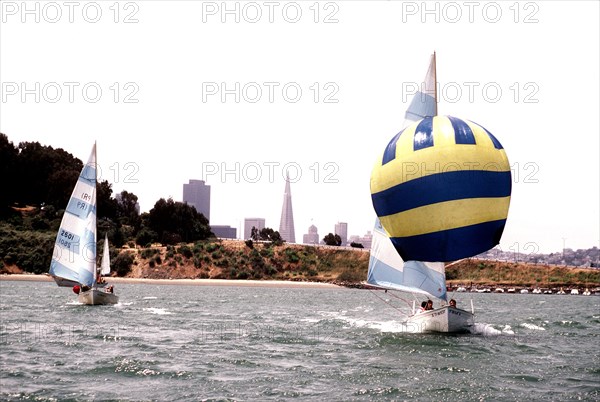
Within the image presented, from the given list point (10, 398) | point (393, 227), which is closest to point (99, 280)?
point (393, 227)

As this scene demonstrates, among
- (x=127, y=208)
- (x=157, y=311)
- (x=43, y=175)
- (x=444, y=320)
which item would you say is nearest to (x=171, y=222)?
(x=127, y=208)

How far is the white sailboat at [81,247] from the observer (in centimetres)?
5644

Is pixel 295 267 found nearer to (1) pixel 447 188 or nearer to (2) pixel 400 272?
(2) pixel 400 272

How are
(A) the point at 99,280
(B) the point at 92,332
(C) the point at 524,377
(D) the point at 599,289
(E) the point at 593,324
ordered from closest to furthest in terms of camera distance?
(C) the point at 524,377 < (B) the point at 92,332 < (E) the point at 593,324 < (A) the point at 99,280 < (D) the point at 599,289

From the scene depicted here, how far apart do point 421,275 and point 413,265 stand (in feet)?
2.01

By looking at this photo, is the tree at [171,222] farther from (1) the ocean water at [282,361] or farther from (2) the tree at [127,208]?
(1) the ocean water at [282,361]

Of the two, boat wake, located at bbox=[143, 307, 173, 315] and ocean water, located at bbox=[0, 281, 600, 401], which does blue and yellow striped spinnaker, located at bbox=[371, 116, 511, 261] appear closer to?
ocean water, located at bbox=[0, 281, 600, 401]

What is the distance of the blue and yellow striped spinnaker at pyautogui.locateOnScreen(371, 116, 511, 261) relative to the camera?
2962cm

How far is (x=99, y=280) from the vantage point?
6103 centimetres

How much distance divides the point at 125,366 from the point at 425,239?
42.1 ft

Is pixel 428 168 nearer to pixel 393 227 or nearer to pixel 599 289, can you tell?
pixel 393 227

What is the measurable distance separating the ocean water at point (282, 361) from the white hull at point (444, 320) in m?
0.51

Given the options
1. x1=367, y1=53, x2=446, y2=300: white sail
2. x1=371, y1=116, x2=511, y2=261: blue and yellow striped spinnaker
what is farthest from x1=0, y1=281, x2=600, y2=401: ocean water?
x1=371, y1=116, x2=511, y2=261: blue and yellow striped spinnaker

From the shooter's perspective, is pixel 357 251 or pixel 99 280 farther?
pixel 357 251
